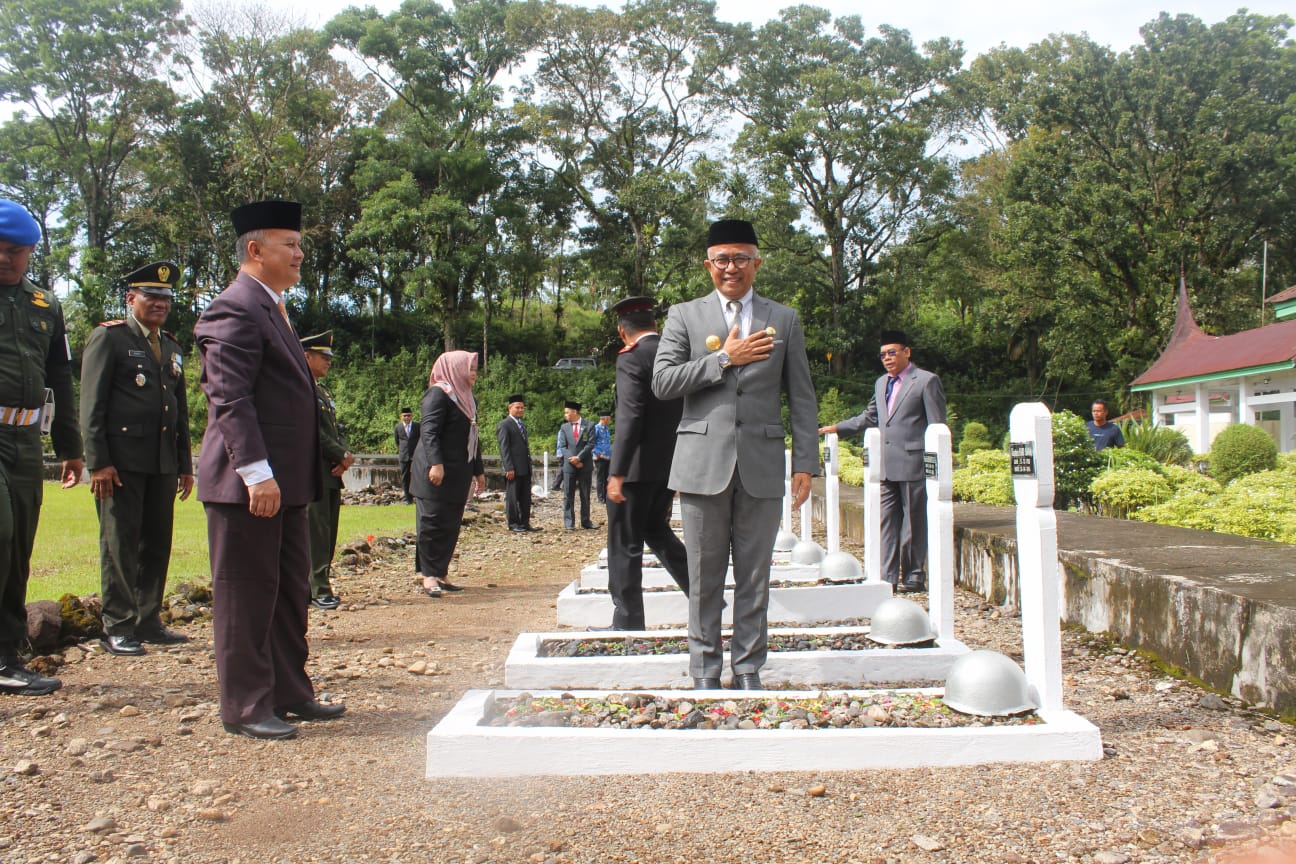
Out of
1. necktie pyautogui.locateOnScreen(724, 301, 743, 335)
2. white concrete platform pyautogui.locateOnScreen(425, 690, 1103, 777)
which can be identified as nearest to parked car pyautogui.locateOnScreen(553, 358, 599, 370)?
necktie pyautogui.locateOnScreen(724, 301, 743, 335)

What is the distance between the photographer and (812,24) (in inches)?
1458

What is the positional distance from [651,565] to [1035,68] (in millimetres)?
39162

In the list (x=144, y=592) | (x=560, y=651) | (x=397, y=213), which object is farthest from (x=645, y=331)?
(x=397, y=213)

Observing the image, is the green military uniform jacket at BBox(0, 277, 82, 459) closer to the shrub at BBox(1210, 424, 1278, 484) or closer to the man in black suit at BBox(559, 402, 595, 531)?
the man in black suit at BBox(559, 402, 595, 531)

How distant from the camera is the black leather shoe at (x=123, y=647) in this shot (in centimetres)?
503

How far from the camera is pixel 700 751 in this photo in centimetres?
317

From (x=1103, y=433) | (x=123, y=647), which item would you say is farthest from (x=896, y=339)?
(x=1103, y=433)

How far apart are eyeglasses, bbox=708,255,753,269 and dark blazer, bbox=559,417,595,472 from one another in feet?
33.9

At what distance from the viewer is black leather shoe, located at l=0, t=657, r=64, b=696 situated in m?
4.18

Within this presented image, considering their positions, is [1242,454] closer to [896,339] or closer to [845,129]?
[896,339]

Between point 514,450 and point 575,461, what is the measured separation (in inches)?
41.7

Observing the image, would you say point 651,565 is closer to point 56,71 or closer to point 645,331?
point 645,331

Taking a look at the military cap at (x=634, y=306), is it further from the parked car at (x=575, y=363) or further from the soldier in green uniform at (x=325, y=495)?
the parked car at (x=575, y=363)

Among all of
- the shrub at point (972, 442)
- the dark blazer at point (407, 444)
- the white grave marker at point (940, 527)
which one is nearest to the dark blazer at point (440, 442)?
the dark blazer at point (407, 444)
